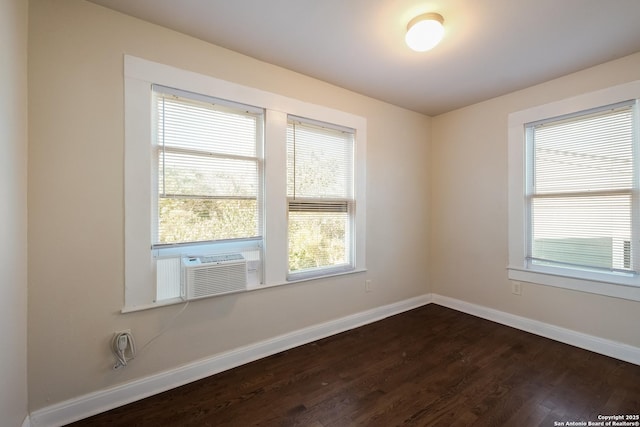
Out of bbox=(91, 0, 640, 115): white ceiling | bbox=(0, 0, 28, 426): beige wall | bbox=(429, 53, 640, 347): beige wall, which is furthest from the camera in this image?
bbox=(429, 53, 640, 347): beige wall

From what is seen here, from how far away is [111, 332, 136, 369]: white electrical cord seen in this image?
1.80 metres

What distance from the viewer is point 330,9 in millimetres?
1812

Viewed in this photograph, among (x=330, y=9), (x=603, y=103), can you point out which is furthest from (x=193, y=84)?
(x=603, y=103)

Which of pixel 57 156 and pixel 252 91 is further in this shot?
pixel 252 91

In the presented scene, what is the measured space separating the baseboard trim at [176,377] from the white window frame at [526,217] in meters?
1.84

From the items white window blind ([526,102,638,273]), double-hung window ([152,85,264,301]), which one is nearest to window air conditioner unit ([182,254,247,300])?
double-hung window ([152,85,264,301])

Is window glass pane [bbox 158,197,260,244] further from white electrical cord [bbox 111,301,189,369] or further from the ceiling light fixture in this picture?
the ceiling light fixture

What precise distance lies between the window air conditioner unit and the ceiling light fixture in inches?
81.3

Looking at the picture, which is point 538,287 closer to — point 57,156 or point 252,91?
point 252,91

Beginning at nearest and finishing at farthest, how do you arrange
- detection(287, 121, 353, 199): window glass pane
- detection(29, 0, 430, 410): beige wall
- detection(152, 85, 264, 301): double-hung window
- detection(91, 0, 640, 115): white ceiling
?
detection(29, 0, 430, 410): beige wall
detection(91, 0, 640, 115): white ceiling
detection(152, 85, 264, 301): double-hung window
detection(287, 121, 353, 199): window glass pane

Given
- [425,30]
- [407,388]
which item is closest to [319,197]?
[425,30]

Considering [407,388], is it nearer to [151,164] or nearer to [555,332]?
[555,332]

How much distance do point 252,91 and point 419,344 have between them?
2.81 metres

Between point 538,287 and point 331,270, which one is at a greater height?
point 331,270
